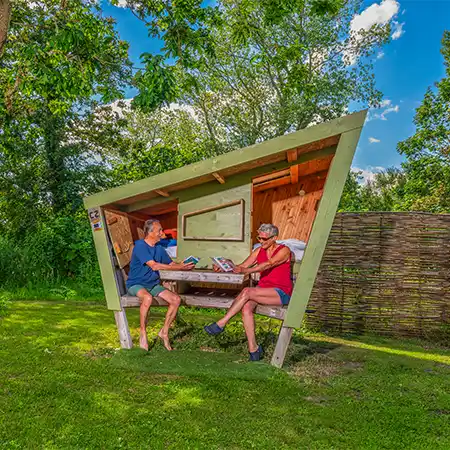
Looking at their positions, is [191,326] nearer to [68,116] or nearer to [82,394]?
[82,394]

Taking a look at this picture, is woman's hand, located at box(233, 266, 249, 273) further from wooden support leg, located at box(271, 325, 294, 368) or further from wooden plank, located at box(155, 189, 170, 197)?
wooden plank, located at box(155, 189, 170, 197)

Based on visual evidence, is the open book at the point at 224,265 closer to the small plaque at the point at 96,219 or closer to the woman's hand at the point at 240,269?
the woman's hand at the point at 240,269

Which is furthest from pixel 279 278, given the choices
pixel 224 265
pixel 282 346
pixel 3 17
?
pixel 3 17

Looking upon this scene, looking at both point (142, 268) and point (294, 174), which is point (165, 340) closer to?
point (142, 268)

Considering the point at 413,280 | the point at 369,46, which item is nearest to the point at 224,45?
the point at 369,46

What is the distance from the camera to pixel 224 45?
2270 centimetres

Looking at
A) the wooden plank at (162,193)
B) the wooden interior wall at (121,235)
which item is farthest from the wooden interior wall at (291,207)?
the wooden interior wall at (121,235)

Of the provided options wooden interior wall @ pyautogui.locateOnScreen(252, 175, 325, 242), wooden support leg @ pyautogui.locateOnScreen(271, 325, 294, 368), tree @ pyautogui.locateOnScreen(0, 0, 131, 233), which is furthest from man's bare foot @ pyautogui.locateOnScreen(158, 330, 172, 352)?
tree @ pyautogui.locateOnScreen(0, 0, 131, 233)

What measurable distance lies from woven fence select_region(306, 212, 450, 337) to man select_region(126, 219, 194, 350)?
321 centimetres

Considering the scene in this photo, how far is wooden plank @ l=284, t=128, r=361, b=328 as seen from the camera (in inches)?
198

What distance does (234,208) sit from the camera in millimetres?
6621

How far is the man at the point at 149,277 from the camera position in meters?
5.67

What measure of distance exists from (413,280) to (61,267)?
28.8 ft

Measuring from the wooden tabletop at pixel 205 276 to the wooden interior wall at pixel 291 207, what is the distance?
194 centimetres
